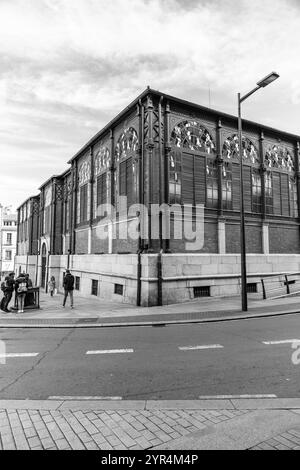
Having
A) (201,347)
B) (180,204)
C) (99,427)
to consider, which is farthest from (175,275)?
(99,427)

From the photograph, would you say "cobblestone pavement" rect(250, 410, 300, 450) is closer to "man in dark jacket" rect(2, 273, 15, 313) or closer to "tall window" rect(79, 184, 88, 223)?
"man in dark jacket" rect(2, 273, 15, 313)

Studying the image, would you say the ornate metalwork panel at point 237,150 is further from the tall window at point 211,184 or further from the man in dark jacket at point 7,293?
the man in dark jacket at point 7,293

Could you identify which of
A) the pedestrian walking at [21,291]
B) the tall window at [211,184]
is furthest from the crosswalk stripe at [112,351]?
the tall window at [211,184]

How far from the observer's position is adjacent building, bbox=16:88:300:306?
711 inches

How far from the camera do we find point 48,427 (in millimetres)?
4016

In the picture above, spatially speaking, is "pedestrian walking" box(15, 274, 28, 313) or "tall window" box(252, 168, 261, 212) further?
"tall window" box(252, 168, 261, 212)

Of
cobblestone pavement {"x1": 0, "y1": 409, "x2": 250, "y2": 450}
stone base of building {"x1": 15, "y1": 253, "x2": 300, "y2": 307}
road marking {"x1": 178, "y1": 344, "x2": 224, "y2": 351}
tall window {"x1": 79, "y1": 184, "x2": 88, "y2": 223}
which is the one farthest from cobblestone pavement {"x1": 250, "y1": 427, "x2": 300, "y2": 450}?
tall window {"x1": 79, "y1": 184, "x2": 88, "y2": 223}

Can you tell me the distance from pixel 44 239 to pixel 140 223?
2353 centimetres

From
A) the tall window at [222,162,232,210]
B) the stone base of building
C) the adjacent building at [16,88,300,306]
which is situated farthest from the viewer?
the tall window at [222,162,232,210]

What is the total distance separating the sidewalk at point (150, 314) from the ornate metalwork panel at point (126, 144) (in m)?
9.56

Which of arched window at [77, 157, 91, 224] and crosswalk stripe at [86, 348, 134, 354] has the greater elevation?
arched window at [77, 157, 91, 224]

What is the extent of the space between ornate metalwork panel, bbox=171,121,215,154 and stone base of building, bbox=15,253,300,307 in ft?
22.0

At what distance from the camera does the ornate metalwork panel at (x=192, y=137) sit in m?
19.5

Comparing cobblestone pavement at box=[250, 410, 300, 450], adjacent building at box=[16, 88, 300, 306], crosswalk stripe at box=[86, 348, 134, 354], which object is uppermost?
adjacent building at box=[16, 88, 300, 306]
